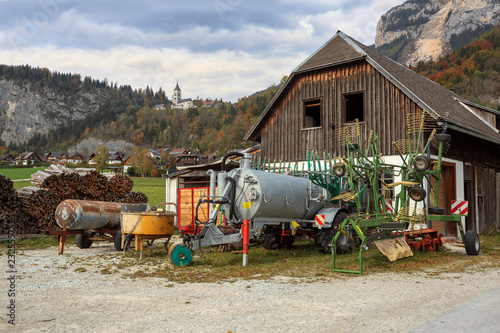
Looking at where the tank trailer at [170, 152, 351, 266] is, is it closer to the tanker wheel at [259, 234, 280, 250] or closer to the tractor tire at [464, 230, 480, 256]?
the tanker wheel at [259, 234, 280, 250]

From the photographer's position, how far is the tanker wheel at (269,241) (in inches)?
480

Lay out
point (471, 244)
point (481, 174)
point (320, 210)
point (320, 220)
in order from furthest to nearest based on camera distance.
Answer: point (481, 174) → point (320, 210) → point (320, 220) → point (471, 244)

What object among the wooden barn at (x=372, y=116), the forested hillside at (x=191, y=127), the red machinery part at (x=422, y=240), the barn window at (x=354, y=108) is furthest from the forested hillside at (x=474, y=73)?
the forested hillside at (x=191, y=127)

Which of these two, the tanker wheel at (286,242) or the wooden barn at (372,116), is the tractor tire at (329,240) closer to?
the tanker wheel at (286,242)

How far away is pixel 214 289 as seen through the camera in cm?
677

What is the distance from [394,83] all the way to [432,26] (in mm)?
170093

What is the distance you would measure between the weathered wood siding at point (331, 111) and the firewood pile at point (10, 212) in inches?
387

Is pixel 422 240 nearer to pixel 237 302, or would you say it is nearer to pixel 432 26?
pixel 237 302

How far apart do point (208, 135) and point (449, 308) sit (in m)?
144

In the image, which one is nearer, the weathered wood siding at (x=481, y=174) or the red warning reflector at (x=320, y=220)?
the red warning reflector at (x=320, y=220)

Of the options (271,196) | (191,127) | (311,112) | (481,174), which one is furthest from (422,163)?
(191,127)

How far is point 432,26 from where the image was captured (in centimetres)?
16288

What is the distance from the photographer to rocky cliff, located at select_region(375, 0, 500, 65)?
443 feet

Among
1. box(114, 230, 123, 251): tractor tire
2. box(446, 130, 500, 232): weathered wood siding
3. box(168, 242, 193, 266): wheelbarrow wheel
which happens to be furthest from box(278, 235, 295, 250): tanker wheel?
box(446, 130, 500, 232): weathered wood siding
